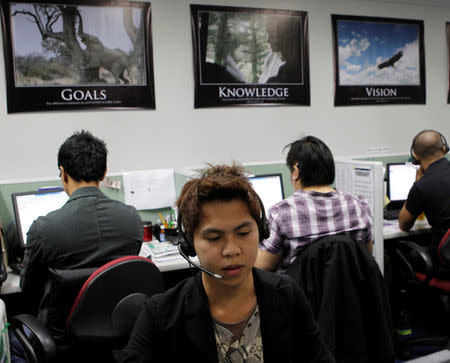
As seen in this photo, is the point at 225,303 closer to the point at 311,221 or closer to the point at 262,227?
the point at 262,227

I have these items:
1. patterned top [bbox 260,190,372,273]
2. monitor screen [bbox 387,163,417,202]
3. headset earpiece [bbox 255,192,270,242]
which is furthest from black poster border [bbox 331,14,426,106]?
headset earpiece [bbox 255,192,270,242]

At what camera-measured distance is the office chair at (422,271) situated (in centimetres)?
238

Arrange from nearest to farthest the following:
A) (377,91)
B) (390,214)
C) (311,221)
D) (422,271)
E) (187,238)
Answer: (187,238) < (311,221) < (422,271) < (390,214) < (377,91)

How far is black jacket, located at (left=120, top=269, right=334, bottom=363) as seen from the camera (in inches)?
36.8

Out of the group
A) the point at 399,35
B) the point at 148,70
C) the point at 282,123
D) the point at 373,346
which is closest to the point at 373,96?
the point at 399,35

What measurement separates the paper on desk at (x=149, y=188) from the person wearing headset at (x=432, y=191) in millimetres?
1433

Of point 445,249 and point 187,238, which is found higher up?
point 187,238

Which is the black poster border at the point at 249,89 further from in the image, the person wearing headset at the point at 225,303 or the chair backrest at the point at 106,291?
the person wearing headset at the point at 225,303

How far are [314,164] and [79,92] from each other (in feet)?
5.59

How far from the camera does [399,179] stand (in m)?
3.27

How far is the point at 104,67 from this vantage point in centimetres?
287

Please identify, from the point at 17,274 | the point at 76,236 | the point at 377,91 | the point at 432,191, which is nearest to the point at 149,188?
the point at 17,274

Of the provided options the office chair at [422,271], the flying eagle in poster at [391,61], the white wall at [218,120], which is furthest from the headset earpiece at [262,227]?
the flying eagle in poster at [391,61]

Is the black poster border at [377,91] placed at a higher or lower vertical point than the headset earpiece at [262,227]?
higher
